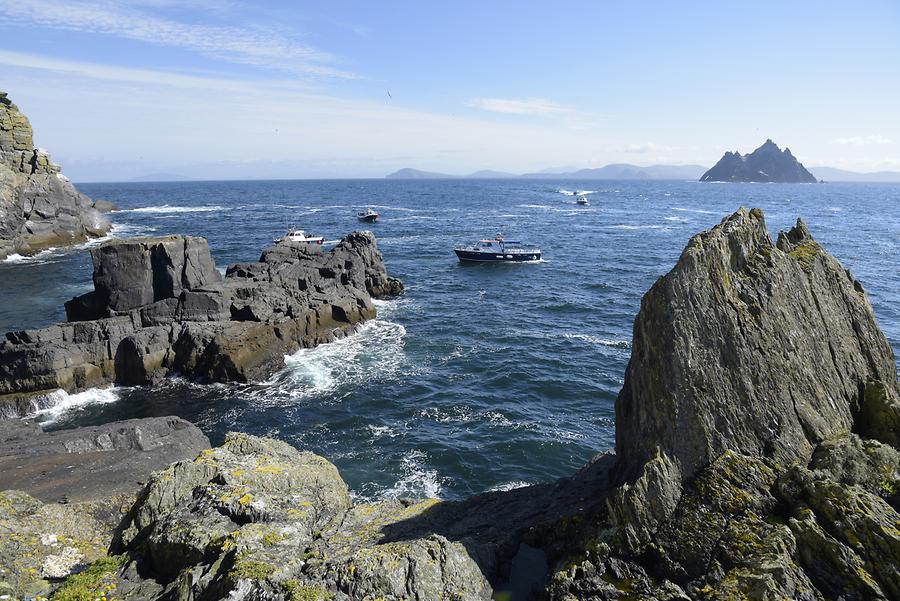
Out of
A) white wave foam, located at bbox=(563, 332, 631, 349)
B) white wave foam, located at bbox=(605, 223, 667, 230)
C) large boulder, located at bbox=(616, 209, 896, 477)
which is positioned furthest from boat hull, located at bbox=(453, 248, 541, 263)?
large boulder, located at bbox=(616, 209, 896, 477)

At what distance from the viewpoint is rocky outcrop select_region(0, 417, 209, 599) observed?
12242mm

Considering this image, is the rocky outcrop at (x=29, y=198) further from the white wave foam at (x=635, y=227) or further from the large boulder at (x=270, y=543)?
the white wave foam at (x=635, y=227)

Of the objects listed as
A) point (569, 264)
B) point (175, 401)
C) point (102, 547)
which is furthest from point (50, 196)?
point (102, 547)

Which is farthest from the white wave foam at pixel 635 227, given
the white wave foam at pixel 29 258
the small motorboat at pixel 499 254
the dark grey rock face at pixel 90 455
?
the dark grey rock face at pixel 90 455

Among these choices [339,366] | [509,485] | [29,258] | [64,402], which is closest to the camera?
[509,485]

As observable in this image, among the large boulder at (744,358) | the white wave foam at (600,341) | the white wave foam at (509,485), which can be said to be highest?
A: the large boulder at (744,358)

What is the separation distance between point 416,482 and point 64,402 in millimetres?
23174

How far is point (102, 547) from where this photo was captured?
13.4 m

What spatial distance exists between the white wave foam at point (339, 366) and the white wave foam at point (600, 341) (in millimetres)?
13699

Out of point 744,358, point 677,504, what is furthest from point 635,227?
point 677,504

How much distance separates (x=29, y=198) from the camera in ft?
252

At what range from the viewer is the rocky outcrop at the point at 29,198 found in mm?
73562

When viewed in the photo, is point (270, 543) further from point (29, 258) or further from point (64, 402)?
point (29, 258)

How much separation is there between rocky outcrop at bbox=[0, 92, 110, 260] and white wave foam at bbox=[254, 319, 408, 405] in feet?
192
